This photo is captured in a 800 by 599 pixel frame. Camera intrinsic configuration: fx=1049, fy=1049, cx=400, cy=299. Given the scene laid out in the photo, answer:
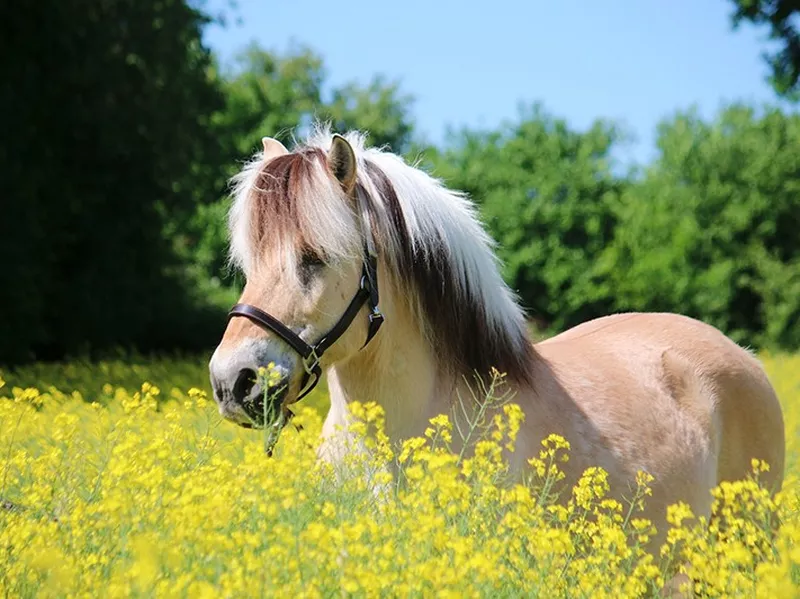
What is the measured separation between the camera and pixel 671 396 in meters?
4.92

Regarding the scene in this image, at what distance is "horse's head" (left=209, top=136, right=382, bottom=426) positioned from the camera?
3.62 m

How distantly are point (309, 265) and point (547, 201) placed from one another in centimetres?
2992

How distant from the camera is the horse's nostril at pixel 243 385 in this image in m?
3.57

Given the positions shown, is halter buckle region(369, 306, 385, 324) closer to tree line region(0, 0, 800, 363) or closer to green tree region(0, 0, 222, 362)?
tree line region(0, 0, 800, 363)

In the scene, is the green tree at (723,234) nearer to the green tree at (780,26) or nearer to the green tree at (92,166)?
the green tree at (780,26)

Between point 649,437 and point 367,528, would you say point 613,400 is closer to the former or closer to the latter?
point 649,437

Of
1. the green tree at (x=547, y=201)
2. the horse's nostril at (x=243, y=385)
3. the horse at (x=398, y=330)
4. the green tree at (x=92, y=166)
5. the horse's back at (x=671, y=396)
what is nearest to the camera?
the horse's nostril at (x=243, y=385)

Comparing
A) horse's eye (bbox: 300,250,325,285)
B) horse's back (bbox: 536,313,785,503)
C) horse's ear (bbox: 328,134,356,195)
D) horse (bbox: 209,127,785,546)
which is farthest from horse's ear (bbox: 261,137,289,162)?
horse's back (bbox: 536,313,785,503)

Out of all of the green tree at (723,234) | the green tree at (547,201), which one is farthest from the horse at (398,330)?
the green tree at (547,201)

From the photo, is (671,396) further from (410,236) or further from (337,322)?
(337,322)

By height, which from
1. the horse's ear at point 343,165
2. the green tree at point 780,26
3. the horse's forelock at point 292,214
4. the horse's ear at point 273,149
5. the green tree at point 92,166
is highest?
the green tree at point 780,26

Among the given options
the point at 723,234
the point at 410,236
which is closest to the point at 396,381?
the point at 410,236

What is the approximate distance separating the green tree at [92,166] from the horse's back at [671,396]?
11813 millimetres

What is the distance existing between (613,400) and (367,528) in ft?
6.56
